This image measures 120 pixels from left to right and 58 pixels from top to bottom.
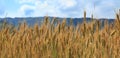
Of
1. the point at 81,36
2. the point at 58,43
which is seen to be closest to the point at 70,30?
the point at 81,36

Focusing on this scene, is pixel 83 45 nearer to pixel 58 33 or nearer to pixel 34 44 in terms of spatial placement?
pixel 58 33

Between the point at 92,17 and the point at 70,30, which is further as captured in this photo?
the point at 70,30

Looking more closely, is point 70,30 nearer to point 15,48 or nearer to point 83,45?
point 83,45

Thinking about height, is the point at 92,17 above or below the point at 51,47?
above

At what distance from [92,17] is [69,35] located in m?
0.35

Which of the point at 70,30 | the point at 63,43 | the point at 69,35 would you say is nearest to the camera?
the point at 63,43

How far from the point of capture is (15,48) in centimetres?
418

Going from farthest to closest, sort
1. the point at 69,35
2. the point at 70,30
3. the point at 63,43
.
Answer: the point at 70,30
the point at 69,35
the point at 63,43

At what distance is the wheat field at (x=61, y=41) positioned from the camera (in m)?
3.82

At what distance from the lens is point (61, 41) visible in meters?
3.86

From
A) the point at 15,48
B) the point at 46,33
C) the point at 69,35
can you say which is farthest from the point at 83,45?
the point at 15,48

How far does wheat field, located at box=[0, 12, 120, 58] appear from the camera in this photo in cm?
382

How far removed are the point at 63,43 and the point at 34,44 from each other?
16.1 inches

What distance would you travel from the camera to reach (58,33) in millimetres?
4102
